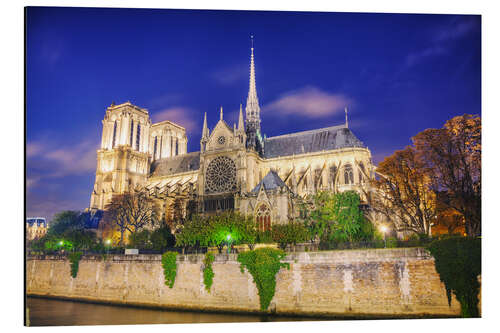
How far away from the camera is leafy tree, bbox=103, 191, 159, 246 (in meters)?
35.8

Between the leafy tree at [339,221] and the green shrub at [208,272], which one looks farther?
the leafy tree at [339,221]

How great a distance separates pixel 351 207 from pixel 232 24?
13.1 m

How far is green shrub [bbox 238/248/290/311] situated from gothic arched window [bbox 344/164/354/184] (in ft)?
59.4

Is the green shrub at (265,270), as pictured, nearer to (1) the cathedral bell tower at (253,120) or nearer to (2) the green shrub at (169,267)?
(2) the green shrub at (169,267)

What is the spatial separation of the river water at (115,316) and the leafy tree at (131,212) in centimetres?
1463

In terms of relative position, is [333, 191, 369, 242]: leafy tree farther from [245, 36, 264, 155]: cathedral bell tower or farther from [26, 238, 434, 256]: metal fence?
[245, 36, 264, 155]: cathedral bell tower

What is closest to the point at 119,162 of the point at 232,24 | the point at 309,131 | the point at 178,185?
the point at 178,185

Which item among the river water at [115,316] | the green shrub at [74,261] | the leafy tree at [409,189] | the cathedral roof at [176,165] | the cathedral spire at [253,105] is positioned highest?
the cathedral spire at [253,105]

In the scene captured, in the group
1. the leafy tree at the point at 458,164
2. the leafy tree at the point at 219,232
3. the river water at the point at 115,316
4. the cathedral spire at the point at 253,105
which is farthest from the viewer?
the cathedral spire at the point at 253,105

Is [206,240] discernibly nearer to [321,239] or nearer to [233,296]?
[233,296]

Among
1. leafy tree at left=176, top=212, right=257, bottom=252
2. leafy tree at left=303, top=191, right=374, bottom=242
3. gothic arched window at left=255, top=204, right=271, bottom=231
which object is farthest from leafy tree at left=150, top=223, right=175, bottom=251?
leafy tree at left=303, top=191, right=374, bottom=242

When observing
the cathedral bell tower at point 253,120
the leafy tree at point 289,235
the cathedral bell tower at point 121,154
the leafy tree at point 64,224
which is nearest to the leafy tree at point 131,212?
the leafy tree at point 64,224

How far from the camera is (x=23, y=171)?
13992 millimetres

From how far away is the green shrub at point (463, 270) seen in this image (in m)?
14.3
